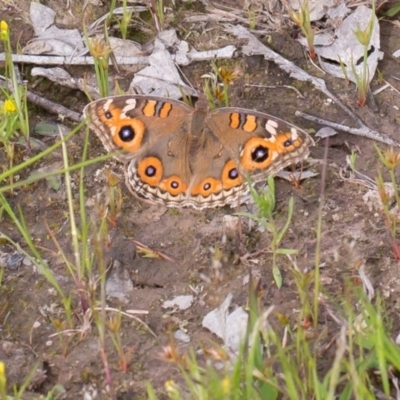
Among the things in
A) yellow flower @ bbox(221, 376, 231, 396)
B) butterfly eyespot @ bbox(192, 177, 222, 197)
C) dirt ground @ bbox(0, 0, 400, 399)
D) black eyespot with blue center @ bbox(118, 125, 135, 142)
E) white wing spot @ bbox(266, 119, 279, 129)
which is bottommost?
dirt ground @ bbox(0, 0, 400, 399)

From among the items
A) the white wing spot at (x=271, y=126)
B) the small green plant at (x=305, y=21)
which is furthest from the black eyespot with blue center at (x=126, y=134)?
the small green plant at (x=305, y=21)

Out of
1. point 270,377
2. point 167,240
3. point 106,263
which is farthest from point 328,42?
point 270,377

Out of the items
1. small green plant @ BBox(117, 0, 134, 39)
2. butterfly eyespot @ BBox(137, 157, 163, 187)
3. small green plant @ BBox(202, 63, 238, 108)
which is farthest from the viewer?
small green plant @ BBox(117, 0, 134, 39)

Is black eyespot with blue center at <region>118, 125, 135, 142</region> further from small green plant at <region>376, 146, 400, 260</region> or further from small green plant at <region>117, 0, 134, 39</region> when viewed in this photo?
small green plant at <region>376, 146, 400, 260</region>

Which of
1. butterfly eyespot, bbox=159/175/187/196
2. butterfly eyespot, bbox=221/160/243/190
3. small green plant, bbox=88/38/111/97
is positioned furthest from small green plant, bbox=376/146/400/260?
small green plant, bbox=88/38/111/97

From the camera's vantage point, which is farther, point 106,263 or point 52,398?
point 106,263

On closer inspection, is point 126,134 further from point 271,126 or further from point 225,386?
point 225,386

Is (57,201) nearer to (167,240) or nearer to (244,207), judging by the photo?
(167,240)
